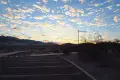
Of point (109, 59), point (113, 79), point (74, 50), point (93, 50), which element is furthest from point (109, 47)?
point (113, 79)

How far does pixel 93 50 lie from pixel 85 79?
53.8ft

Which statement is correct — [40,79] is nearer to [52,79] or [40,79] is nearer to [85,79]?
[52,79]

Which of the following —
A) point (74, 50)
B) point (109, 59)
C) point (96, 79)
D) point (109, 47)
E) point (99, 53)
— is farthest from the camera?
point (74, 50)

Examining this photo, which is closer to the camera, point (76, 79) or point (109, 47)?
point (76, 79)

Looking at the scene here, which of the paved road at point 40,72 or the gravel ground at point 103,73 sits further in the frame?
the paved road at point 40,72

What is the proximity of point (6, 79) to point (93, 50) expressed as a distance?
57.6 ft

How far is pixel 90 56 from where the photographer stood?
2870 centimetres

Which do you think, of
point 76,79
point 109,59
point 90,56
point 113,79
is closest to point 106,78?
point 113,79

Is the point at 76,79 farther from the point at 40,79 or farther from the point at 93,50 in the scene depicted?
the point at 93,50

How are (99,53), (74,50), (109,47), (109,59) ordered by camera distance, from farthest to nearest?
1. (74,50)
2. (109,47)
3. (99,53)
4. (109,59)

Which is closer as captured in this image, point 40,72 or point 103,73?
point 103,73

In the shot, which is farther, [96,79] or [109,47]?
[109,47]

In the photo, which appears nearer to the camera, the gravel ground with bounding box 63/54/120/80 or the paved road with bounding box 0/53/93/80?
the gravel ground with bounding box 63/54/120/80

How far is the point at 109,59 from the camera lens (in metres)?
24.7
